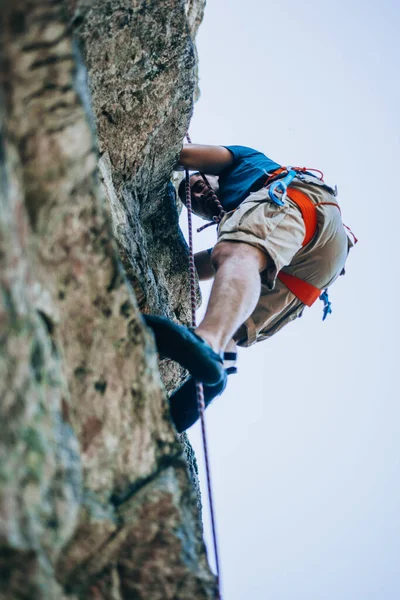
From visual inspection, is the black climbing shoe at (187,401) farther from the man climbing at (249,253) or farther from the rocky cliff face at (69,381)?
the rocky cliff face at (69,381)

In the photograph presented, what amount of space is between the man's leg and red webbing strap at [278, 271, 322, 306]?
2.78ft

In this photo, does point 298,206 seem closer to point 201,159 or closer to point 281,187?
point 281,187

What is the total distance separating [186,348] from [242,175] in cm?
213

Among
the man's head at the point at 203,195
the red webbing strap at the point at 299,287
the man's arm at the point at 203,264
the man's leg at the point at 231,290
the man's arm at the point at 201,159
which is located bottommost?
the man's leg at the point at 231,290

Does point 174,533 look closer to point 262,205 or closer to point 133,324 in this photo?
point 133,324

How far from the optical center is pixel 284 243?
11.7 feet

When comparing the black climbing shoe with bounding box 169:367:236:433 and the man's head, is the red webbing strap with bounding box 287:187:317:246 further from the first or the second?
the black climbing shoe with bounding box 169:367:236:433

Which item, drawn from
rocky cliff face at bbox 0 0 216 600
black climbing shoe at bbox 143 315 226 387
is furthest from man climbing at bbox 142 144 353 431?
rocky cliff face at bbox 0 0 216 600

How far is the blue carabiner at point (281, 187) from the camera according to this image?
3.71 m

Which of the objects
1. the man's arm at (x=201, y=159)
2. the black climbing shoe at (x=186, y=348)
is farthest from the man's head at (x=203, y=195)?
the black climbing shoe at (x=186, y=348)

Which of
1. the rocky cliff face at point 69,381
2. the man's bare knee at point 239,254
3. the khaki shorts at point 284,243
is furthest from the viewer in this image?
the khaki shorts at point 284,243

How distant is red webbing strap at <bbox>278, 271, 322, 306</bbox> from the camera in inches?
170

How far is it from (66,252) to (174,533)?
43.2 inches

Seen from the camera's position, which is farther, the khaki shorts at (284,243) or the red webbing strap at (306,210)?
the red webbing strap at (306,210)
